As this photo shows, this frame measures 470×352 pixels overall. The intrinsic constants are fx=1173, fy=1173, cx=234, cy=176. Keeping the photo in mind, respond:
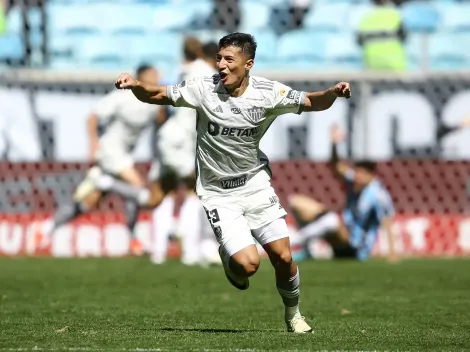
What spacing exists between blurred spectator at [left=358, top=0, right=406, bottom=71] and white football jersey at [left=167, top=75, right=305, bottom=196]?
9.53 m

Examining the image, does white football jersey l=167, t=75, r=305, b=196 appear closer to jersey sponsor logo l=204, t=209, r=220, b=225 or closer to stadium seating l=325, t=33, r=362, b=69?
jersey sponsor logo l=204, t=209, r=220, b=225

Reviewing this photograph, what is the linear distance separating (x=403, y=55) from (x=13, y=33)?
18.5ft

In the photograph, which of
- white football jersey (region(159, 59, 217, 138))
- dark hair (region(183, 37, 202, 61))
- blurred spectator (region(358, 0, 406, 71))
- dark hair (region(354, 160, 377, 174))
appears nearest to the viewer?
dark hair (region(183, 37, 202, 61))

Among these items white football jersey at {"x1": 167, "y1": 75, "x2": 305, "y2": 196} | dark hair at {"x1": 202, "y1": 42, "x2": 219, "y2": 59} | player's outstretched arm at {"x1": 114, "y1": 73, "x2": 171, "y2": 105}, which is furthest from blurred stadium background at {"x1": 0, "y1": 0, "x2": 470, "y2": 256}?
player's outstretched arm at {"x1": 114, "y1": 73, "x2": 171, "y2": 105}

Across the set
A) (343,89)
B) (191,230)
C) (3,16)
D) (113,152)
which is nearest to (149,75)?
(113,152)

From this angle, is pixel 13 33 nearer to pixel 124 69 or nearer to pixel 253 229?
pixel 124 69

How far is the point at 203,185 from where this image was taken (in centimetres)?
793

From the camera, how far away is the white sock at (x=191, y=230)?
14.1m

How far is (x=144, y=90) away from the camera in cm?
755

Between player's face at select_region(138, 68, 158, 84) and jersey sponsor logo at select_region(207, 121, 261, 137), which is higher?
jersey sponsor logo at select_region(207, 121, 261, 137)

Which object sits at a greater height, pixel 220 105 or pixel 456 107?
pixel 220 105

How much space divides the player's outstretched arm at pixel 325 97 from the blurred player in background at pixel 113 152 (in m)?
7.47

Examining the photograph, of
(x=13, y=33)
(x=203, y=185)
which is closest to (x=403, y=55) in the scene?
(x=13, y=33)

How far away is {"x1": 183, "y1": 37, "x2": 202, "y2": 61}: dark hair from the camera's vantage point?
14.0 metres
